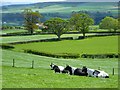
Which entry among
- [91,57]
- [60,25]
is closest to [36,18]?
[60,25]

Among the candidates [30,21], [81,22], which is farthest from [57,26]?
[30,21]

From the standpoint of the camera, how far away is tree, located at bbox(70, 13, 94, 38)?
109m

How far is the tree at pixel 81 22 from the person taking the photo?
A: 109m

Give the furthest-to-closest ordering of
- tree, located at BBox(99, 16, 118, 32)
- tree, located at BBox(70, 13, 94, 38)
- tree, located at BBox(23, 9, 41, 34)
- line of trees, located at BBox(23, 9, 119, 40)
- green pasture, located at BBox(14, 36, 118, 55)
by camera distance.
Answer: tree, located at BBox(99, 16, 118, 32) → tree, located at BBox(23, 9, 41, 34) → tree, located at BBox(70, 13, 94, 38) → line of trees, located at BBox(23, 9, 119, 40) → green pasture, located at BBox(14, 36, 118, 55)

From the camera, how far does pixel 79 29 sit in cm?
11088

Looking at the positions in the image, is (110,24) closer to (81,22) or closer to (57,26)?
(81,22)

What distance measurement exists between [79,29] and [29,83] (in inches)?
3708

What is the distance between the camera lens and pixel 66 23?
10381 centimetres

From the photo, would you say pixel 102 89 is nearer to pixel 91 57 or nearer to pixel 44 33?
pixel 91 57

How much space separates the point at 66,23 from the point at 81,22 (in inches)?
309

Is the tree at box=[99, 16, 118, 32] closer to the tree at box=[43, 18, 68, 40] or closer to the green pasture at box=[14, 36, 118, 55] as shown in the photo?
the tree at box=[43, 18, 68, 40]

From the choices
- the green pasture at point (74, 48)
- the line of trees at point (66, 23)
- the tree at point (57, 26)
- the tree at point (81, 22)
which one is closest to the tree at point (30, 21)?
the line of trees at point (66, 23)

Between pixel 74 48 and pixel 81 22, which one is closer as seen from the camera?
pixel 74 48

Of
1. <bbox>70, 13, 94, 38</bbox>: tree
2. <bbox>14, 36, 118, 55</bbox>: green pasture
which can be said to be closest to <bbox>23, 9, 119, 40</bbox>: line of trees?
<bbox>70, 13, 94, 38</bbox>: tree
